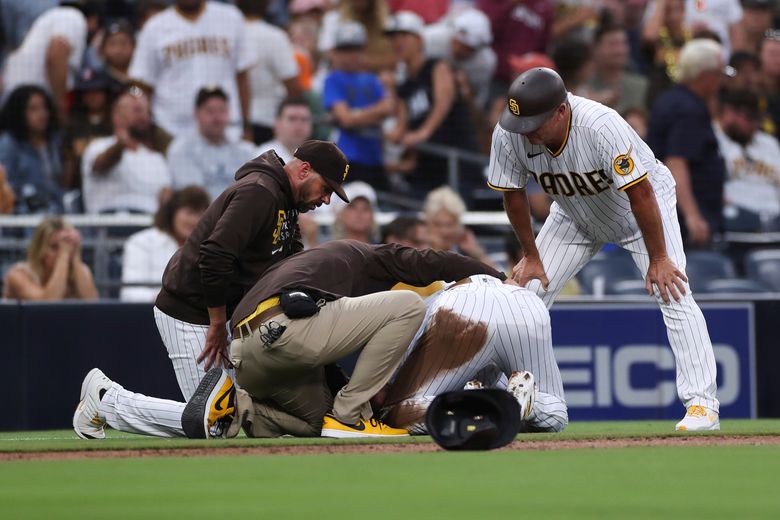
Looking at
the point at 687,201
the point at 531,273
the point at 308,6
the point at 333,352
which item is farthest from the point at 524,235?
the point at 308,6

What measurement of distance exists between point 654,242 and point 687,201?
14.3 feet

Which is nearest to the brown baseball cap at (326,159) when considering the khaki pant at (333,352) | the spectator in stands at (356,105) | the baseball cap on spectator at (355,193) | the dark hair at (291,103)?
the khaki pant at (333,352)

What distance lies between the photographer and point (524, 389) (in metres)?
6.68

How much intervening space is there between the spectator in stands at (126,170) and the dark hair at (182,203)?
1.17 metres

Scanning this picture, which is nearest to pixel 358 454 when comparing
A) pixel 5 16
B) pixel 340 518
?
pixel 340 518

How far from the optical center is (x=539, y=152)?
23.8 feet

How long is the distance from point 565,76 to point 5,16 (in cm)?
550

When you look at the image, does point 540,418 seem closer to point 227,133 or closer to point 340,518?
point 340,518

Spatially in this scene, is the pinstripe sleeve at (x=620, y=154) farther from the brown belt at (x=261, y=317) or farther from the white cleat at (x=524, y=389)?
the brown belt at (x=261, y=317)

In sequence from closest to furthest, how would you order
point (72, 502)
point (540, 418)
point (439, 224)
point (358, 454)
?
point (72, 502) → point (358, 454) → point (540, 418) → point (439, 224)

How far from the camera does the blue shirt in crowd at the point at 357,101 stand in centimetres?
1230

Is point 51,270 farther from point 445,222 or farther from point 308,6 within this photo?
point 308,6

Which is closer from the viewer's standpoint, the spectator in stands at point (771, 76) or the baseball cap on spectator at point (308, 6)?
the spectator in stands at point (771, 76)

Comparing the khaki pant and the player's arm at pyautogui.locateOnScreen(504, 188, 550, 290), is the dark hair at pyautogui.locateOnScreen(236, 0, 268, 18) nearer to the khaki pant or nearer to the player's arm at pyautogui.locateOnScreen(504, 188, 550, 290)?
the player's arm at pyautogui.locateOnScreen(504, 188, 550, 290)
